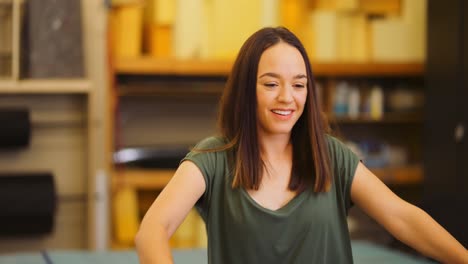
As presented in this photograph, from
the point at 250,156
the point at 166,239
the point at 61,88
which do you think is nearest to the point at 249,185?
the point at 250,156

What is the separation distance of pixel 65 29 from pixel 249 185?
8.35 feet

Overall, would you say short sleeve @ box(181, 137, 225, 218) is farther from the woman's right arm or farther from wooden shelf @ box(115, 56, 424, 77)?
wooden shelf @ box(115, 56, 424, 77)

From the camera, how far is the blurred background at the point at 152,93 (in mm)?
3973

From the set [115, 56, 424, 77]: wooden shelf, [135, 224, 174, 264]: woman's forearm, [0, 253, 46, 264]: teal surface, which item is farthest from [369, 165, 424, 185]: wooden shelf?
[135, 224, 174, 264]: woman's forearm

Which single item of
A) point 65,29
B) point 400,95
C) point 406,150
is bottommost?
point 406,150

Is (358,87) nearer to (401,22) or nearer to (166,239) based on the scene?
(401,22)

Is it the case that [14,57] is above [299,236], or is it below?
above

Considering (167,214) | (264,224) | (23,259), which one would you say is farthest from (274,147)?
(23,259)

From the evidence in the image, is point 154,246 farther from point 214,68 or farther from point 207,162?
point 214,68

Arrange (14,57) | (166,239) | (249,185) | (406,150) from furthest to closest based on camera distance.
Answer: (406,150) → (14,57) → (249,185) → (166,239)

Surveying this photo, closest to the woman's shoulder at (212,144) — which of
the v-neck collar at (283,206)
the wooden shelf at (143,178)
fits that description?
the v-neck collar at (283,206)

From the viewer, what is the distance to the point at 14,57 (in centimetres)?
391

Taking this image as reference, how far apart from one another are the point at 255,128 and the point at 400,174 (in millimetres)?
2949

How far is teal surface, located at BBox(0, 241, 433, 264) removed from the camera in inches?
105
